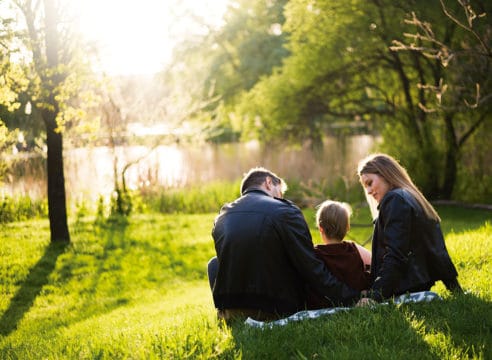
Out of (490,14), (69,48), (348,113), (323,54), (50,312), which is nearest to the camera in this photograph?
(50,312)

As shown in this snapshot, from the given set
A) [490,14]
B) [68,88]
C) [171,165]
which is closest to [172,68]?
[171,165]

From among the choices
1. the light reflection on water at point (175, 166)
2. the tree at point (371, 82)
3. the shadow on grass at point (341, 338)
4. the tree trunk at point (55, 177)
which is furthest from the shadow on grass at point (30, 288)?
the tree at point (371, 82)

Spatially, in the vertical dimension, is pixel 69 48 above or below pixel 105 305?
above

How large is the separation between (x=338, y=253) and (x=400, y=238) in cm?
49

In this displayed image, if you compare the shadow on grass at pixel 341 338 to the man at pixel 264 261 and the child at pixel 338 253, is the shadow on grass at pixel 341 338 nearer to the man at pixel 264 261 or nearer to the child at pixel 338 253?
the man at pixel 264 261

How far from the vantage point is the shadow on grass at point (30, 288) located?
758 centimetres

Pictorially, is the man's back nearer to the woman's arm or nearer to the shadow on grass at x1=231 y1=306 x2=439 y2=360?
the shadow on grass at x1=231 y1=306 x2=439 y2=360

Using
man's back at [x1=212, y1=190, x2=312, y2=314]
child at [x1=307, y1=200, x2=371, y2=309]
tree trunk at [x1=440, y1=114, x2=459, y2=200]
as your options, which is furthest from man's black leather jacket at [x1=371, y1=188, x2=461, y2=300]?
tree trunk at [x1=440, y1=114, x2=459, y2=200]

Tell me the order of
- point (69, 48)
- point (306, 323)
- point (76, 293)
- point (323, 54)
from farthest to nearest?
point (323, 54) → point (69, 48) → point (76, 293) → point (306, 323)

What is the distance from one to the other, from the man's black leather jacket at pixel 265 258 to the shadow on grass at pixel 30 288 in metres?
4.29

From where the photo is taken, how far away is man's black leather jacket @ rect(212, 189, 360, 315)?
4094 mm

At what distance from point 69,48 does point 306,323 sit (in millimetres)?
7856

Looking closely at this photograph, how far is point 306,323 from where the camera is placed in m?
4.02

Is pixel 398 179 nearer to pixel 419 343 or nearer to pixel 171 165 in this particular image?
pixel 419 343
